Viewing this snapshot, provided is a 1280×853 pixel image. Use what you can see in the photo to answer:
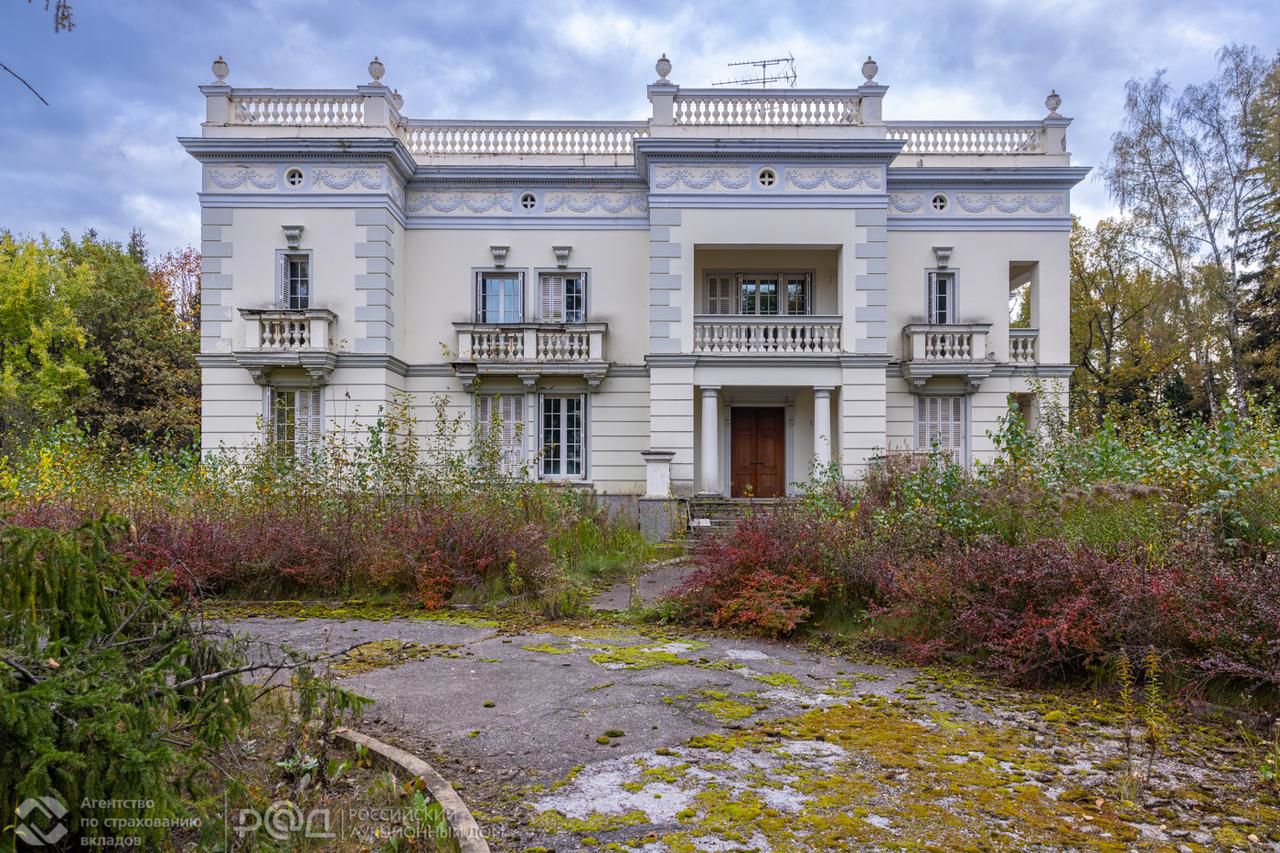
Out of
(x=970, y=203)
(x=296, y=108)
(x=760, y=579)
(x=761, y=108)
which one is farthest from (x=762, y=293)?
(x=760, y=579)

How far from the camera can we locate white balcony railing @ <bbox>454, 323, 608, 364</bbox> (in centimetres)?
1694

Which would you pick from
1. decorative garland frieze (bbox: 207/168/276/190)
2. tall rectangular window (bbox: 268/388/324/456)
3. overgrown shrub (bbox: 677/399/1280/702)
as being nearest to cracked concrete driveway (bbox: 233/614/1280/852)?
overgrown shrub (bbox: 677/399/1280/702)

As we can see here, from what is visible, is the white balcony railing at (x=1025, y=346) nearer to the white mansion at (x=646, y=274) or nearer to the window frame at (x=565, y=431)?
the white mansion at (x=646, y=274)

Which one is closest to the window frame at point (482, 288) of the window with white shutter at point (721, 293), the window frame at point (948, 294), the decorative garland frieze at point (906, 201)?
the window with white shutter at point (721, 293)

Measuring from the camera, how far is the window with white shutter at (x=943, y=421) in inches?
681

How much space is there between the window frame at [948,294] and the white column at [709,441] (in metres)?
5.54

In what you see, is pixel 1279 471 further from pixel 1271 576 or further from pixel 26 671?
pixel 26 671

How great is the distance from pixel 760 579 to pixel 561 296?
1205 cm

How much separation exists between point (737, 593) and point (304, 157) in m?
14.5

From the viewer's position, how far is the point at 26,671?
6.81 feet

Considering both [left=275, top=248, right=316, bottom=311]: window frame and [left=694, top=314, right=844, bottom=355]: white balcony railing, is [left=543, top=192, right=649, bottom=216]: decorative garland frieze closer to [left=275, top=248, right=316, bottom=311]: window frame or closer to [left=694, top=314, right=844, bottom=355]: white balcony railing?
[left=694, top=314, right=844, bottom=355]: white balcony railing

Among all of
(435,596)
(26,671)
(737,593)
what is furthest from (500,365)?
(26,671)

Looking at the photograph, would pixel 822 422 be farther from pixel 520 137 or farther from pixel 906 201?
pixel 520 137

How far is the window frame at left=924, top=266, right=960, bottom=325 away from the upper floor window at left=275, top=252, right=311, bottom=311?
14200 millimetres
